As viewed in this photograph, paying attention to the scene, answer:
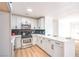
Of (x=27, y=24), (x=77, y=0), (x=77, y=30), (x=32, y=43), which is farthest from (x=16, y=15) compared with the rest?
(x=77, y=30)

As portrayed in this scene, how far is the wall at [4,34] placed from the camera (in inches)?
94.2

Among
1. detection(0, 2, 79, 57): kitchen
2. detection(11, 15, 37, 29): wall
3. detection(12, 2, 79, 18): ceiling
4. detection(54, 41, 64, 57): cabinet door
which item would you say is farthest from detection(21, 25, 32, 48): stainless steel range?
detection(54, 41, 64, 57): cabinet door

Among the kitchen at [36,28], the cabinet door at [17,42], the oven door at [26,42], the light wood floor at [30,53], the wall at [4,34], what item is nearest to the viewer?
the wall at [4,34]

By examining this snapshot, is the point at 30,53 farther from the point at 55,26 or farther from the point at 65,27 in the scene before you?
the point at 65,27

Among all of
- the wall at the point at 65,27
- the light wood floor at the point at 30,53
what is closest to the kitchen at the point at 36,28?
the light wood floor at the point at 30,53

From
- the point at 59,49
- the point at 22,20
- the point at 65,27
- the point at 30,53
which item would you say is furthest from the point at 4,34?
the point at 65,27

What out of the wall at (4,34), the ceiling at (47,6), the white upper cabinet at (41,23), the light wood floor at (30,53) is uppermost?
the ceiling at (47,6)

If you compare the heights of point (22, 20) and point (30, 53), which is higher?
point (22, 20)

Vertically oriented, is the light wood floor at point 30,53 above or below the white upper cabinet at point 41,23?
below

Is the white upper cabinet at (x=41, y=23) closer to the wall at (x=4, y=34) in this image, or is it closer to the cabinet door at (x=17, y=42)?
the cabinet door at (x=17, y=42)

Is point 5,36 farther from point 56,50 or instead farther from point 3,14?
point 56,50

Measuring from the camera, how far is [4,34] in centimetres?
242

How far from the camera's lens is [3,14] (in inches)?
95.6

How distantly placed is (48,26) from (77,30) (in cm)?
576
